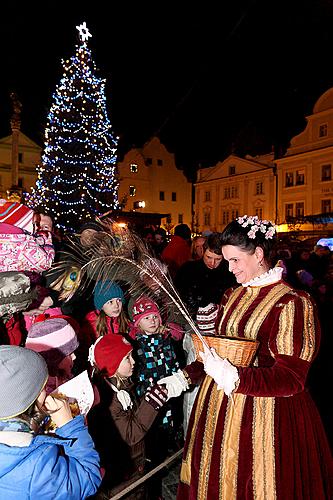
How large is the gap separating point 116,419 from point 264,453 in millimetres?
1215

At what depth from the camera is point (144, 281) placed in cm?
303

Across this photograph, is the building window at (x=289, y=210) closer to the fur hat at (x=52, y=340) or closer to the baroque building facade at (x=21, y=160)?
the baroque building facade at (x=21, y=160)

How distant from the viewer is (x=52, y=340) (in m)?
3.08

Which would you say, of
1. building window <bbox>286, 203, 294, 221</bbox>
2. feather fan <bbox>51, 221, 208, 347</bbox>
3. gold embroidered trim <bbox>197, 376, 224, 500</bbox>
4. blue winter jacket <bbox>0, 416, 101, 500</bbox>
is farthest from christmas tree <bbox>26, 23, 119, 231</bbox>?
building window <bbox>286, 203, 294, 221</bbox>

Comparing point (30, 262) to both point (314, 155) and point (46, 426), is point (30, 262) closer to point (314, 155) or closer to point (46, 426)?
point (46, 426)

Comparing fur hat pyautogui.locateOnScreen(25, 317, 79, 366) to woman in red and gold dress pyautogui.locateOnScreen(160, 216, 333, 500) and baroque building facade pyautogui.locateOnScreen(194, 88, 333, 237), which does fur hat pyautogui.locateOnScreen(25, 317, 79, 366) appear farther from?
baroque building facade pyautogui.locateOnScreen(194, 88, 333, 237)

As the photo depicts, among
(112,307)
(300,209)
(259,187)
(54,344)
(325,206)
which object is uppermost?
(259,187)

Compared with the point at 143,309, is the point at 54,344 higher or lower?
lower

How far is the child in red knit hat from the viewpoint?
3.06 metres

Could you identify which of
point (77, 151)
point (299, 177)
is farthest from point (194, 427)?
point (299, 177)

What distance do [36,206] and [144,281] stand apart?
1485 cm

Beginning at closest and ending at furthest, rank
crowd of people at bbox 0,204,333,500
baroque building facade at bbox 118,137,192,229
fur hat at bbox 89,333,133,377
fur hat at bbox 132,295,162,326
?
crowd of people at bbox 0,204,333,500 < fur hat at bbox 89,333,133,377 < fur hat at bbox 132,295,162,326 < baroque building facade at bbox 118,137,192,229

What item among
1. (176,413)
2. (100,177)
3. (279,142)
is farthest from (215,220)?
(176,413)

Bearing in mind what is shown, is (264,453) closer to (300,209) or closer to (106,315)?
(106,315)
